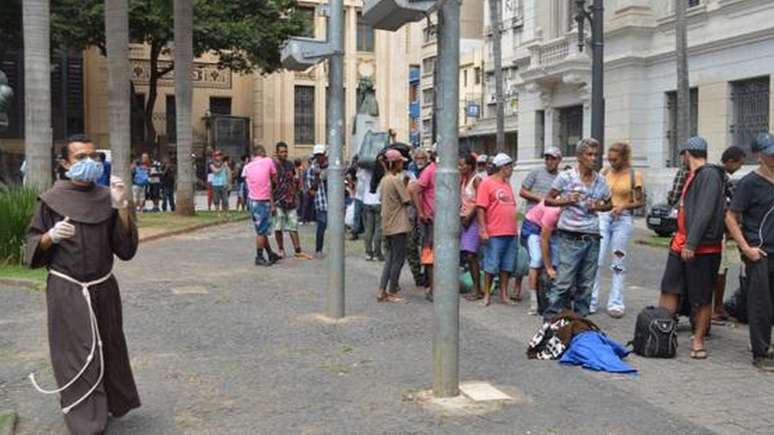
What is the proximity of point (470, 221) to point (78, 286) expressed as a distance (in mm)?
5630

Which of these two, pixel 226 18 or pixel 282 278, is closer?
pixel 282 278

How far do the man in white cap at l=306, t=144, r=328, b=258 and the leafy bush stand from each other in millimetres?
4278

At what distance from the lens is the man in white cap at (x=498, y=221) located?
31.4ft

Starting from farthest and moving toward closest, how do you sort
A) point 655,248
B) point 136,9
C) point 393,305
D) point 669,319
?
point 136,9
point 655,248
point 393,305
point 669,319

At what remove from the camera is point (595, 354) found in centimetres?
686

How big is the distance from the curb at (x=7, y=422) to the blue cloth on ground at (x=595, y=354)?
159 inches

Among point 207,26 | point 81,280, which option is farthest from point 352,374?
point 207,26

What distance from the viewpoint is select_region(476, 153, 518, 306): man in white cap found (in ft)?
31.4

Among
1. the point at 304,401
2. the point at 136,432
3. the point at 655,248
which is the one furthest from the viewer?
the point at 655,248

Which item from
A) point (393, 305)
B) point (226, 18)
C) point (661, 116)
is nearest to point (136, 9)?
point (226, 18)

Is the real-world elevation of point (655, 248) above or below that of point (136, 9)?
below

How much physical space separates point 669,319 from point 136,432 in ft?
14.3

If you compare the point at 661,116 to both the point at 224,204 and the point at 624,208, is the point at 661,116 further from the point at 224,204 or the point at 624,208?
the point at 624,208

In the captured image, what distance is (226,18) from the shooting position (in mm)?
36656
